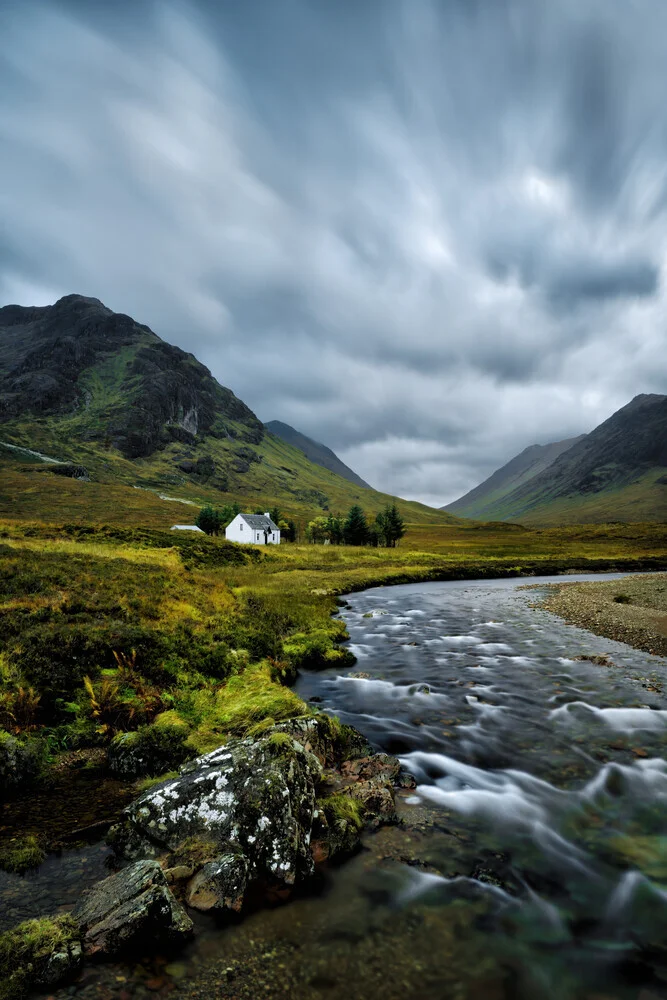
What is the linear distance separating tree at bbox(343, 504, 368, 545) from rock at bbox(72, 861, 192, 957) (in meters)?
111

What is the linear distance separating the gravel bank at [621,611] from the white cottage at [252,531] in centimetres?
7239

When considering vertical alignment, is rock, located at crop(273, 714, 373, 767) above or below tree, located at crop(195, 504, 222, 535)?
below

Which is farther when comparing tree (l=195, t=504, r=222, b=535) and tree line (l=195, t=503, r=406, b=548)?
tree (l=195, t=504, r=222, b=535)

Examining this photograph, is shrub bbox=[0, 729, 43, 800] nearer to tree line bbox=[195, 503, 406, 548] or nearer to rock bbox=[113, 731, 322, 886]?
rock bbox=[113, 731, 322, 886]

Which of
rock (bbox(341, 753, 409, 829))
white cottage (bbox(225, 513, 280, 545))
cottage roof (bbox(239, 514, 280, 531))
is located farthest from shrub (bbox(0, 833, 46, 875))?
cottage roof (bbox(239, 514, 280, 531))

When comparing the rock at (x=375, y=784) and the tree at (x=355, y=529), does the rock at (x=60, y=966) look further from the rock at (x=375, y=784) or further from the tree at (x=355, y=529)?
the tree at (x=355, y=529)

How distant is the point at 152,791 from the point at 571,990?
6050 mm

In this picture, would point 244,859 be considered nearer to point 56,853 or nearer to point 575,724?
point 56,853

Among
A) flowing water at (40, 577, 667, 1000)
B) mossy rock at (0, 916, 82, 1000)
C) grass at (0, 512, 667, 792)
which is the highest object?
grass at (0, 512, 667, 792)

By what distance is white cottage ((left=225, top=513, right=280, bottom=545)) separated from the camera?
347 ft

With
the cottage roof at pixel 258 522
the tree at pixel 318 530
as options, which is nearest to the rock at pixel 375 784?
the cottage roof at pixel 258 522

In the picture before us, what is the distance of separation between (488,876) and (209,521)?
118218 mm

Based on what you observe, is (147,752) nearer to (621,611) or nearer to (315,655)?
(315,655)

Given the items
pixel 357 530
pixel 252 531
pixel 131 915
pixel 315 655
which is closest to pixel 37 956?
pixel 131 915
